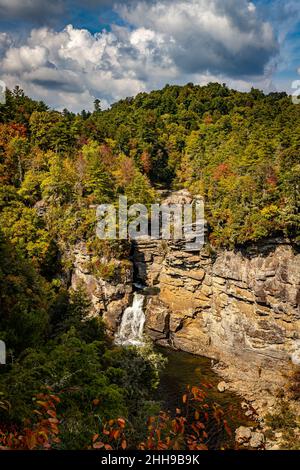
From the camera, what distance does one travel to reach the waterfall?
3206 centimetres

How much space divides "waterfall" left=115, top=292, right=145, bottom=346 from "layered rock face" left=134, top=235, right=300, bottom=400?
808mm

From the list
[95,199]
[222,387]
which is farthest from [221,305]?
[95,199]

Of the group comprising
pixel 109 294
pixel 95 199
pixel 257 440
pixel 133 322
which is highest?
pixel 95 199

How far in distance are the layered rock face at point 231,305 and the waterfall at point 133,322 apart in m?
0.81

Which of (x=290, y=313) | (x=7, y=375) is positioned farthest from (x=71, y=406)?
(x=290, y=313)

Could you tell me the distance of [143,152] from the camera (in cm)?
4684

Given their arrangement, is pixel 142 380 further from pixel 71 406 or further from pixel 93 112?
pixel 93 112

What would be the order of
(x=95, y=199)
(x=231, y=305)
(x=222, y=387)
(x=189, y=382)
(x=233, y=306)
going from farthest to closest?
1. (x=95, y=199)
2. (x=231, y=305)
3. (x=233, y=306)
4. (x=189, y=382)
5. (x=222, y=387)

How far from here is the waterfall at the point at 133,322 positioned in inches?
1262

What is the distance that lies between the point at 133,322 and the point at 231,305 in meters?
8.77

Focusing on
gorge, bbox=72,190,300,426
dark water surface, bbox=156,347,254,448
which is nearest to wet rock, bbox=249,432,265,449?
dark water surface, bbox=156,347,254,448

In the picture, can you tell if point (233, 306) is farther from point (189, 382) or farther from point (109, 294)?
point (109, 294)

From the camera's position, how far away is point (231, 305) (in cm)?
3102
